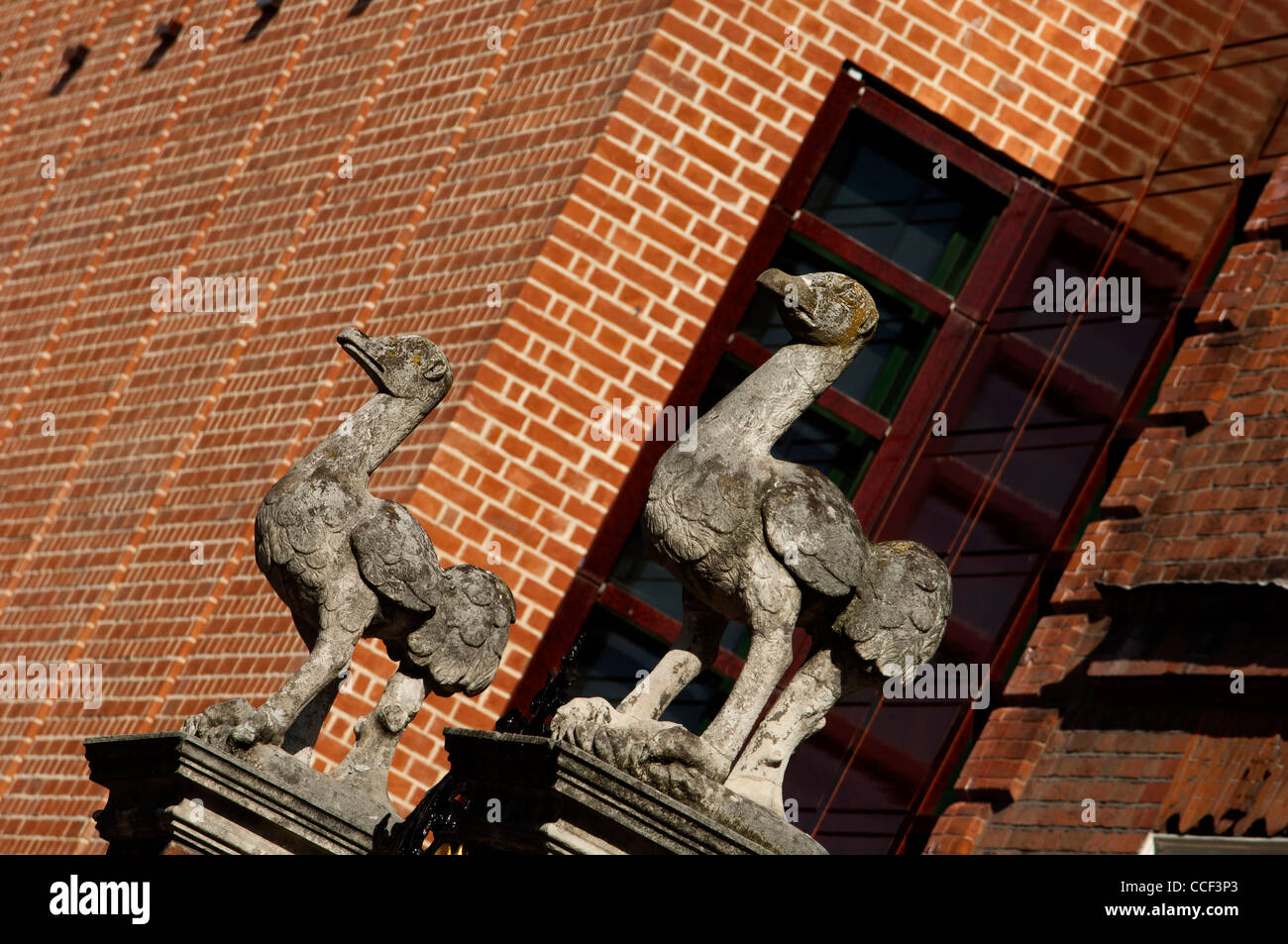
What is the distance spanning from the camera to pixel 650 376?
11117 mm

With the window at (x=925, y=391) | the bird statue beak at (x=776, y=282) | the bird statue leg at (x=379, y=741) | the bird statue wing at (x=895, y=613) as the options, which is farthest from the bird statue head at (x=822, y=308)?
the window at (x=925, y=391)

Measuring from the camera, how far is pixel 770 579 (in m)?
5.98

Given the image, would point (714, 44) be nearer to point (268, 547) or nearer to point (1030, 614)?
point (1030, 614)

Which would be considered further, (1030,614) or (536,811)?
(1030,614)

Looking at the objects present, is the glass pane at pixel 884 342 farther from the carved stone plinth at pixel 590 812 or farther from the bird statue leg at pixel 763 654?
the carved stone plinth at pixel 590 812

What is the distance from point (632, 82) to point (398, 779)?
3.92m

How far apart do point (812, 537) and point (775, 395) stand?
0.48m

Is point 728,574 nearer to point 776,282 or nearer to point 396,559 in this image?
point 776,282

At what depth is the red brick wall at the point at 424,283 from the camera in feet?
35.9

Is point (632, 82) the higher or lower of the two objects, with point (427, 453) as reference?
higher

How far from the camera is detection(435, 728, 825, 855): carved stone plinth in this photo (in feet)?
18.3

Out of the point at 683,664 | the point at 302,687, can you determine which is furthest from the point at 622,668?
the point at 683,664

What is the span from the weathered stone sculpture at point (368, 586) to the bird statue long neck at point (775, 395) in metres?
1.29

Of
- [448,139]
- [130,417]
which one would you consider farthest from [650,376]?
[130,417]
